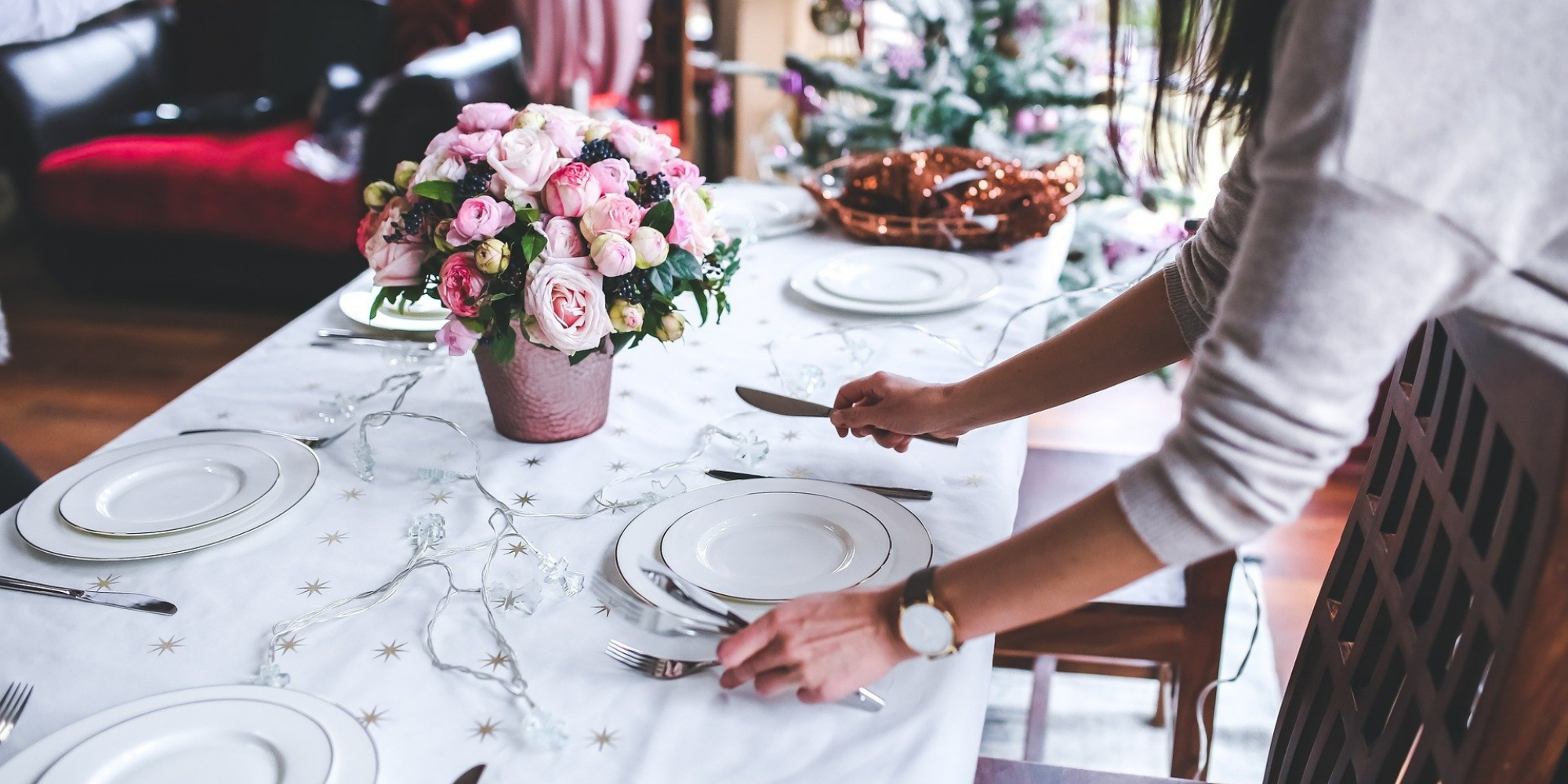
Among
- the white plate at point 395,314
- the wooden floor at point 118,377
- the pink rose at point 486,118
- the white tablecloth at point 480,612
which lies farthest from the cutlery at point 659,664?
the wooden floor at point 118,377

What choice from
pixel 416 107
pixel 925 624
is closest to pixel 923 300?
pixel 925 624

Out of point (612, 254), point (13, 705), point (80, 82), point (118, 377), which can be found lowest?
point (118, 377)

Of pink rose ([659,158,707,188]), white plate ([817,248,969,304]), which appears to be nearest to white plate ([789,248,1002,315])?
white plate ([817,248,969,304])

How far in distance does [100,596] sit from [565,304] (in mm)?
407

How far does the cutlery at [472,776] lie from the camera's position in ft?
2.04

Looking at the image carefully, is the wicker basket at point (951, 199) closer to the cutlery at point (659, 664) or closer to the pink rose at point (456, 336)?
the pink rose at point (456, 336)

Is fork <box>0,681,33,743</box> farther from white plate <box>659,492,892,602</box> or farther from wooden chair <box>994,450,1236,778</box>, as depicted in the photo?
wooden chair <box>994,450,1236,778</box>

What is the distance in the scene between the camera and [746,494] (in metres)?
0.88

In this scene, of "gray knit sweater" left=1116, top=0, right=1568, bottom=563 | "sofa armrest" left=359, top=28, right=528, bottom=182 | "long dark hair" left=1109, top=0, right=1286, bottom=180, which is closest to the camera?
"gray knit sweater" left=1116, top=0, right=1568, bottom=563

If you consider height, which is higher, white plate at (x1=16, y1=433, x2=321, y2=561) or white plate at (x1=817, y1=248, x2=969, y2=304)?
white plate at (x1=817, y1=248, x2=969, y2=304)

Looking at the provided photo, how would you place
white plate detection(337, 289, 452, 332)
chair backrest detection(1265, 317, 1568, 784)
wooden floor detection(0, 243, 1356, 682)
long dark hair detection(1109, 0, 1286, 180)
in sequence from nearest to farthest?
chair backrest detection(1265, 317, 1568, 784), long dark hair detection(1109, 0, 1286, 180), white plate detection(337, 289, 452, 332), wooden floor detection(0, 243, 1356, 682)

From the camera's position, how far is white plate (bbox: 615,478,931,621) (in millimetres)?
760

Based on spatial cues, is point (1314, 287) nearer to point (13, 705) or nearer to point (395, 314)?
point (13, 705)

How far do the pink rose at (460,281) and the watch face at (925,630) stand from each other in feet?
1.50
